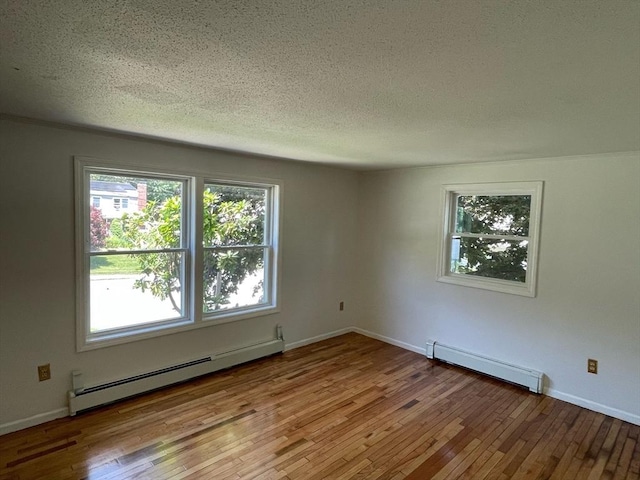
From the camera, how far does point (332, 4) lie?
3.47 ft

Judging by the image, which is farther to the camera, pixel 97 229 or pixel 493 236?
pixel 493 236

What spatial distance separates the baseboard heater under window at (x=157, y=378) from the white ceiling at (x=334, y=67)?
2039mm

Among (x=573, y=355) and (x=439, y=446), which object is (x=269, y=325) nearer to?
(x=439, y=446)

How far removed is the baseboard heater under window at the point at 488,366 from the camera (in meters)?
3.52

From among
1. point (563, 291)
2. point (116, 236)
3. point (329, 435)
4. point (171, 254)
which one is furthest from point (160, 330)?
point (563, 291)

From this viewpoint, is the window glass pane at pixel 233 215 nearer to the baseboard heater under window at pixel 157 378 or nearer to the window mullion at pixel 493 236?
the baseboard heater under window at pixel 157 378

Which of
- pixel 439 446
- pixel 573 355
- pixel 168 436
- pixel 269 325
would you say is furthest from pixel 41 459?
pixel 573 355

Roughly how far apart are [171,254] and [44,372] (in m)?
1.30

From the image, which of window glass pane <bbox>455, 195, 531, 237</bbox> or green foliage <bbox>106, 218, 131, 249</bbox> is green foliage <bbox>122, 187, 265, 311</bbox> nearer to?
green foliage <bbox>106, 218, 131, 249</bbox>

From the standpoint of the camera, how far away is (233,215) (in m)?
3.96

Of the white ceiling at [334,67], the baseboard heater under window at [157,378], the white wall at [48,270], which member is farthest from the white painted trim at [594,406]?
the white wall at [48,270]

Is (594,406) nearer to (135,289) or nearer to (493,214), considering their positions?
(493,214)

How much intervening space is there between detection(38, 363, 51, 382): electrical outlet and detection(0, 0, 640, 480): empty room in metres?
0.01

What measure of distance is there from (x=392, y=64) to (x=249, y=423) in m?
2.63
